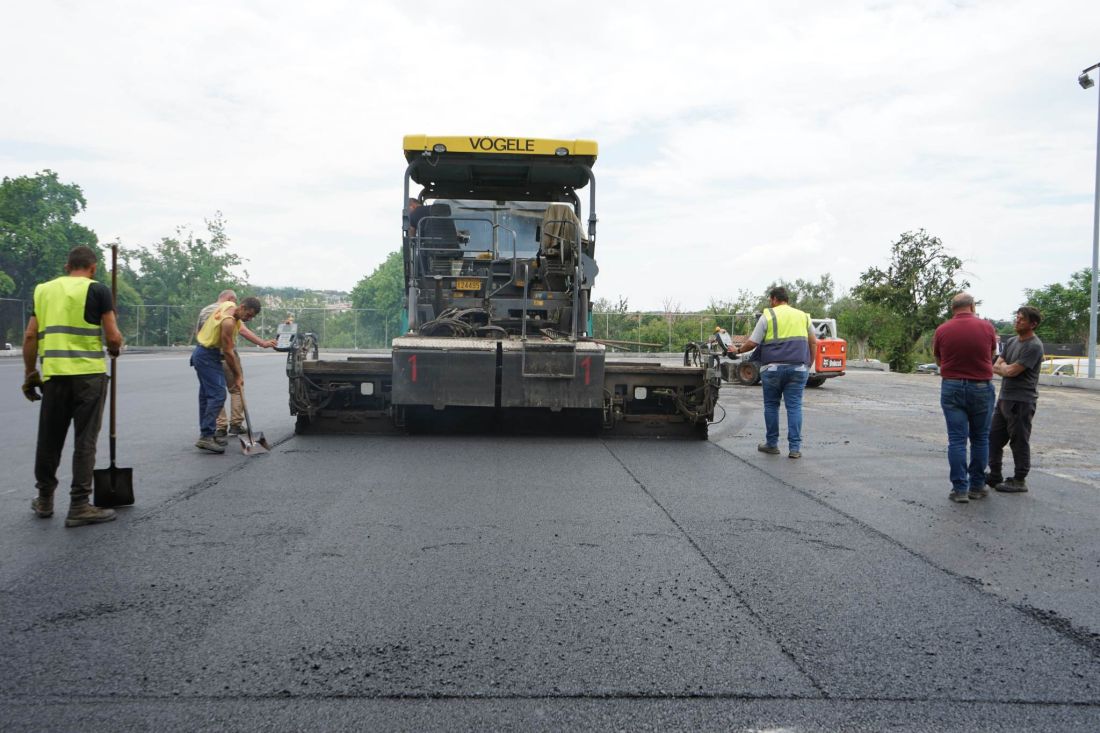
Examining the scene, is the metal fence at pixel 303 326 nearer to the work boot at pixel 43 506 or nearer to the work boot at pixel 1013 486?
the work boot at pixel 1013 486

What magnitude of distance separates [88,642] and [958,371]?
6.34m

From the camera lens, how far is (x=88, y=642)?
3508mm


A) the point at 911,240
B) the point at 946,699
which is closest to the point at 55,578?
the point at 946,699

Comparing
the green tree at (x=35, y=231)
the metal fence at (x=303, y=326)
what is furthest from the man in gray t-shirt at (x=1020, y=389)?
the green tree at (x=35, y=231)

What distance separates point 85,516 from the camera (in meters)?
5.55

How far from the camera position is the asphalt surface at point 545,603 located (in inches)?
118

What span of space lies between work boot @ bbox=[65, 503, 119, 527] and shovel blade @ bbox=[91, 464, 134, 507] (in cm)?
36

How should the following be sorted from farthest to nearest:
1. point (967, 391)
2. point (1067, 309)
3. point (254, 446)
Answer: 1. point (1067, 309)
2. point (254, 446)
3. point (967, 391)

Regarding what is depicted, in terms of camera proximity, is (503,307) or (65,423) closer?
(65,423)

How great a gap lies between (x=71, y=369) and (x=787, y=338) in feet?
21.9

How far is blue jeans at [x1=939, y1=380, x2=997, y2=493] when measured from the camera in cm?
704

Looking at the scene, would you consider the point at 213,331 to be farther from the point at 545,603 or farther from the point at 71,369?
the point at 545,603

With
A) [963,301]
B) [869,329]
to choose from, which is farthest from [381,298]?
[963,301]

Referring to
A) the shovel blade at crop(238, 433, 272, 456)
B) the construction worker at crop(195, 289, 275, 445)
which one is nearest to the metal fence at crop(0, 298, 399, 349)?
the construction worker at crop(195, 289, 275, 445)
